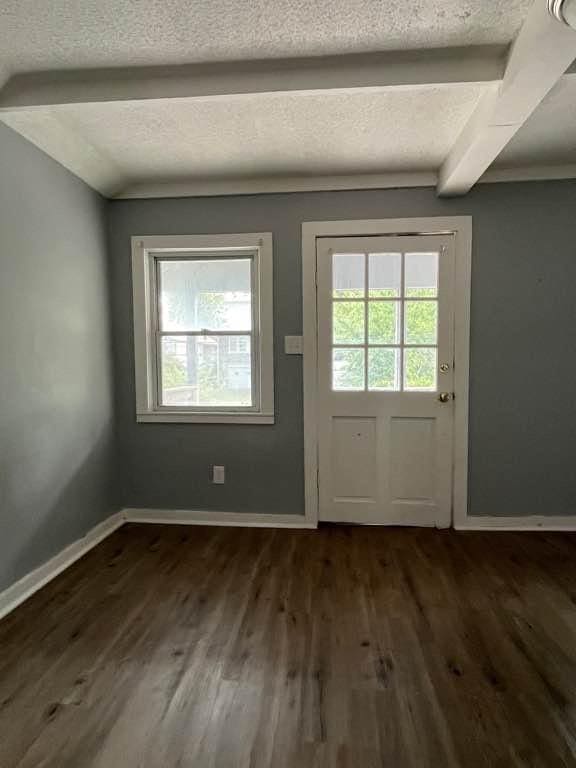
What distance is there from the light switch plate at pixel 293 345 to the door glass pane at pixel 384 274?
565 millimetres

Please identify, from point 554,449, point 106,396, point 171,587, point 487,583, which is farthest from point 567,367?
point 106,396

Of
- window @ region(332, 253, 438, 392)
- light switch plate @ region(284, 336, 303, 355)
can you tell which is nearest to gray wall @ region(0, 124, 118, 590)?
light switch plate @ region(284, 336, 303, 355)

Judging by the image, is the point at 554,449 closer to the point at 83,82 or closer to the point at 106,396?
the point at 106,396

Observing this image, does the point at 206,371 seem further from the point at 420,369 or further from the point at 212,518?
the point at 420,369

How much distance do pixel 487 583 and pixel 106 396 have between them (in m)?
2.51

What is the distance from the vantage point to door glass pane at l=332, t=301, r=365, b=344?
2768 mm

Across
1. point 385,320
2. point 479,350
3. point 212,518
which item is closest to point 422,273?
point 385,320

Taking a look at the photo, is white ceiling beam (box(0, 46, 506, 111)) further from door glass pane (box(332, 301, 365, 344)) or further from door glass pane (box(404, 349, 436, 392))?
door glass pane (box(404, 349, 436, 392))

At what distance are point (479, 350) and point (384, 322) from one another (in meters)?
0.63

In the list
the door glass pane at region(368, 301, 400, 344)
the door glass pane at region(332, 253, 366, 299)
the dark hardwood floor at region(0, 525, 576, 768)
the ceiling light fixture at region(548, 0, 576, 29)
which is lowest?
the dark hardwood floor at region(0, 525, 576, 768)

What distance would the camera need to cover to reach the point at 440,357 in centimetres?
273

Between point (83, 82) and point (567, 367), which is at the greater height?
point (83, 82)

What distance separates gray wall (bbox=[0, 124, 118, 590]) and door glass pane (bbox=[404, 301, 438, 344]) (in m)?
2.01

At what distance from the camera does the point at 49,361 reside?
2.25m
